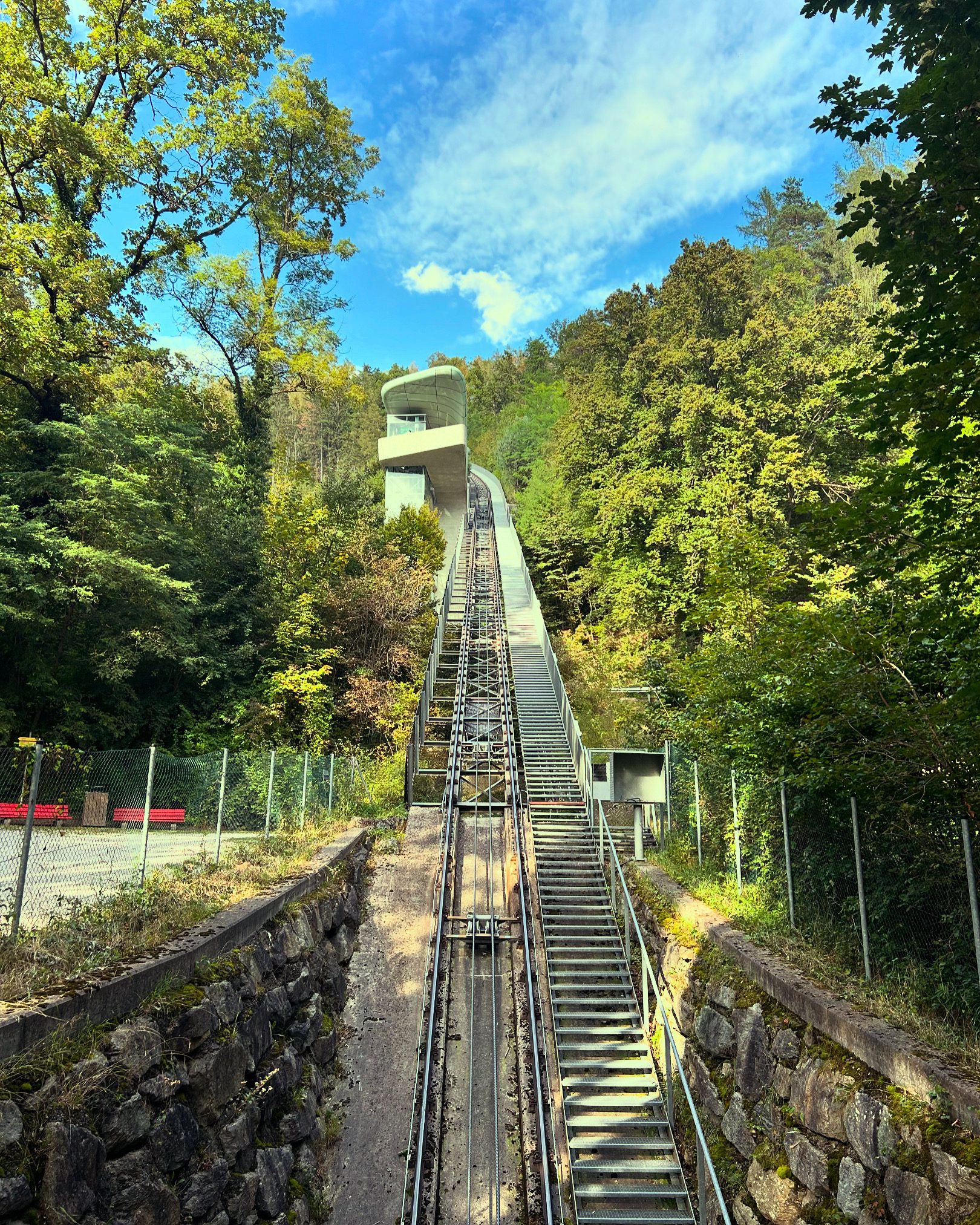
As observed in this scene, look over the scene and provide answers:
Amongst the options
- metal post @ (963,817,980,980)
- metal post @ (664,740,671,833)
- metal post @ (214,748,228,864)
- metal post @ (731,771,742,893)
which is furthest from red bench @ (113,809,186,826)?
metal post @ (963,817,980,980)

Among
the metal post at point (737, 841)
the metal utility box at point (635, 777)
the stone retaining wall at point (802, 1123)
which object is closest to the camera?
the stone retaining wall at point (802, 1123)

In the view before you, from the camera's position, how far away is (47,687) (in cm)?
1329

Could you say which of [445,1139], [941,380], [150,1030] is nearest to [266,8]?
[941,380]

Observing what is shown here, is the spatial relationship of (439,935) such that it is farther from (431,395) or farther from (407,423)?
(431,395)

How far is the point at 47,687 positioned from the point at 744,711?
39.6 ft

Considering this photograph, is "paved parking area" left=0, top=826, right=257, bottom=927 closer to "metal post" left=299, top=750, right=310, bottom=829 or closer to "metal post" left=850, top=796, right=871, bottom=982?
"metal post" left=299, top=750, right=310, bottom=829

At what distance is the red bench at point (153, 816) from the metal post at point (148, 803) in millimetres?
134

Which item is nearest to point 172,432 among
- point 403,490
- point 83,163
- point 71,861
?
point 83,163

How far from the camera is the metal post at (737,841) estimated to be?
9.16 m

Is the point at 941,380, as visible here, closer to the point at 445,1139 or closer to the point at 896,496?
the point at 896,496

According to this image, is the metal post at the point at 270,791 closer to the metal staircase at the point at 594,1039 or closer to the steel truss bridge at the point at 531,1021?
the steel truss bridge at the point at 531,1021

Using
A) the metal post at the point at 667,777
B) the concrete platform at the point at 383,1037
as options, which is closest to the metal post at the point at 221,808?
the concrete platform at the point at 383,1037

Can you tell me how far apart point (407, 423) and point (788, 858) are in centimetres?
3724

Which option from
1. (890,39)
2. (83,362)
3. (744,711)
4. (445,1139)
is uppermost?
(83,362)
